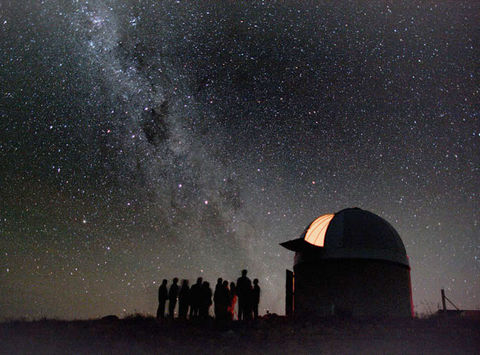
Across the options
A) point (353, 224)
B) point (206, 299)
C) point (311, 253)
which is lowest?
point (206, 299)

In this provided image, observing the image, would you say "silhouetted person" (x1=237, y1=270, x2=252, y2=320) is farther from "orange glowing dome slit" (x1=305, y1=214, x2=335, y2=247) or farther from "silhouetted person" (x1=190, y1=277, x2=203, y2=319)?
"orange glowing dome slit" (x1=305, y1=214, x2=335, y2=247)

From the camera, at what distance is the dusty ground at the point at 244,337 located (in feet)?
25.2

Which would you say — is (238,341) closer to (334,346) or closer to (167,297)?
(334,346)

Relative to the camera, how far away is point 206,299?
11.2m

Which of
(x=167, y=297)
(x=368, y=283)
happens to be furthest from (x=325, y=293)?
(x=167, y=297)

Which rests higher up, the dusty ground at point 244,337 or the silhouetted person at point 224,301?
the silhouetted person at point 224,301

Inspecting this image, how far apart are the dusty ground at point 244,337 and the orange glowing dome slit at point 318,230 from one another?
3.98 metres

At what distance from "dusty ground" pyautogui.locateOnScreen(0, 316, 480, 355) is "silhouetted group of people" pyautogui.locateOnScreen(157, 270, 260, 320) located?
42.0 inches

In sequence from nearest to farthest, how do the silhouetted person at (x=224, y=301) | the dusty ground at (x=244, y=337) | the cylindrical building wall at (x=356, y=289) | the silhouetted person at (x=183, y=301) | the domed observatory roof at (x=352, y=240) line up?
the dusty ground at (x=244, y=337)
the silhouetted person at (x=224, y=301)
the silhouetted person at (x=183, y=301)
the cylindrical building wall at (x=356, y=289)
the domed observatory roof at (x=352, y=240)

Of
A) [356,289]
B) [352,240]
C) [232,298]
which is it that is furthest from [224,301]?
[352,240]

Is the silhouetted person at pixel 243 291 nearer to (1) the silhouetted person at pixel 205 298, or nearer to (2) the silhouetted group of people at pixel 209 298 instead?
(2) the silhouetted group of people at pixel 209 298

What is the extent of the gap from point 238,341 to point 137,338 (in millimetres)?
2208

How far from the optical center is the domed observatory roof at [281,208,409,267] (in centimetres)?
1323

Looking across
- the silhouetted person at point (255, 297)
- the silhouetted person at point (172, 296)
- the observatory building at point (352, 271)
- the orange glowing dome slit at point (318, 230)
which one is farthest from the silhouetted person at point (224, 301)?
the orange glowing dome slit at point (318, 230)
